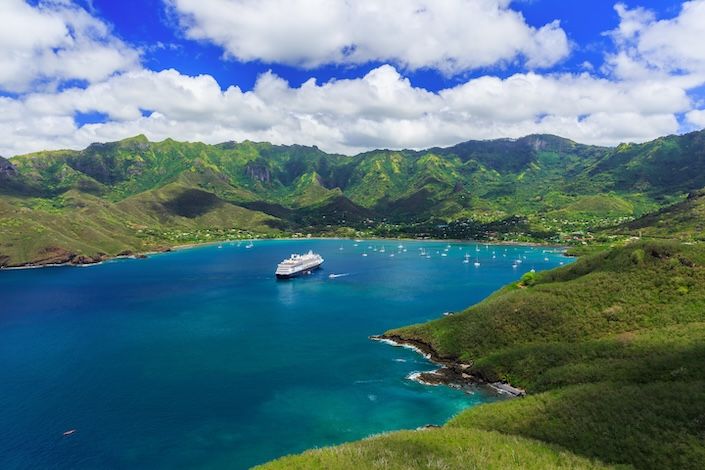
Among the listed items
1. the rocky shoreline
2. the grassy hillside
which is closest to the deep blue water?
the rocky shoreline

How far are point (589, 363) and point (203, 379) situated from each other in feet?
216

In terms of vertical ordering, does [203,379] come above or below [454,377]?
below

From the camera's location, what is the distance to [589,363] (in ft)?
241

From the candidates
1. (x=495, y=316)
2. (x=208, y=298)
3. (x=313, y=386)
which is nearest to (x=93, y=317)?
(x=208, y=298)

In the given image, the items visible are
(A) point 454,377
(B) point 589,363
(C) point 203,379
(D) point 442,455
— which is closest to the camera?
(D) point 442,455

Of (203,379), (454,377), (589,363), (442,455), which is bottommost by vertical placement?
(203,379)

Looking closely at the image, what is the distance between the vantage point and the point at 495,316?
9588cm

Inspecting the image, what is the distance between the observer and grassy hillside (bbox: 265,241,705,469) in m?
49.5

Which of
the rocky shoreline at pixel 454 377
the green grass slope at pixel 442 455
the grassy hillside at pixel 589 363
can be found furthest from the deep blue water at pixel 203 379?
the green grass slope at pixel 442 455

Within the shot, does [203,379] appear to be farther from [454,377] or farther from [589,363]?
[589,363]

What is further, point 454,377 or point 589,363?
point 454,377

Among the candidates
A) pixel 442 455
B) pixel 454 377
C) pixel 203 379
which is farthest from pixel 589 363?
pixel 203 379

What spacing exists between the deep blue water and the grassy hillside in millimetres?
10248

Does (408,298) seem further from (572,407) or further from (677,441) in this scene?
(677,441)
